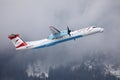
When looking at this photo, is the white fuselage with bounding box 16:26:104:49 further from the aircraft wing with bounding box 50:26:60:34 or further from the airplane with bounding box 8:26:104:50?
the aircraft wing with bounding box 50:26:60:34

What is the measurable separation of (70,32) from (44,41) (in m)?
17.2

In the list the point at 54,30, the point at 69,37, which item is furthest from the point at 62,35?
the point at 54,30

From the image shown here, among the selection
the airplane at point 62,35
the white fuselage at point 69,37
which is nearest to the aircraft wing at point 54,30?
the airplane at point 62,35

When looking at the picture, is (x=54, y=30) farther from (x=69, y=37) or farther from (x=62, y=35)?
(x=69, y=37)

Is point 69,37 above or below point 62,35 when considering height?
below

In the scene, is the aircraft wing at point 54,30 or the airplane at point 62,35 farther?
the airplane at point 62,35

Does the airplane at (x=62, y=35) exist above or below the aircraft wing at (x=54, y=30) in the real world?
below

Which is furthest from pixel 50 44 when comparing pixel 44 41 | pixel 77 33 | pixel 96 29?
pixel 96 29

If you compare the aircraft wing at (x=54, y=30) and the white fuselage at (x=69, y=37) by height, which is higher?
the aircraft wing at (x=54, y=30)

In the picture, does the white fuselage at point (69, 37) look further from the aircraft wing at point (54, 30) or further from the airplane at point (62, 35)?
the aircraft wing at point (54, 30)

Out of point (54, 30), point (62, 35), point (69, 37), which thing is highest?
point (54, 30)

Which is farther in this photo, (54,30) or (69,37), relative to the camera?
(69,37)

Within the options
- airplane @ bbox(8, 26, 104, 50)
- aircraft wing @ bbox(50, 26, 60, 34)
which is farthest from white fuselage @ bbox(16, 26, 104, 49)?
aircraft wing @ bbox(50, 26, 60, 34)

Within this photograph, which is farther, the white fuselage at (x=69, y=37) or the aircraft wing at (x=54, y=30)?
the white fuselage at (x=69, y=37)
